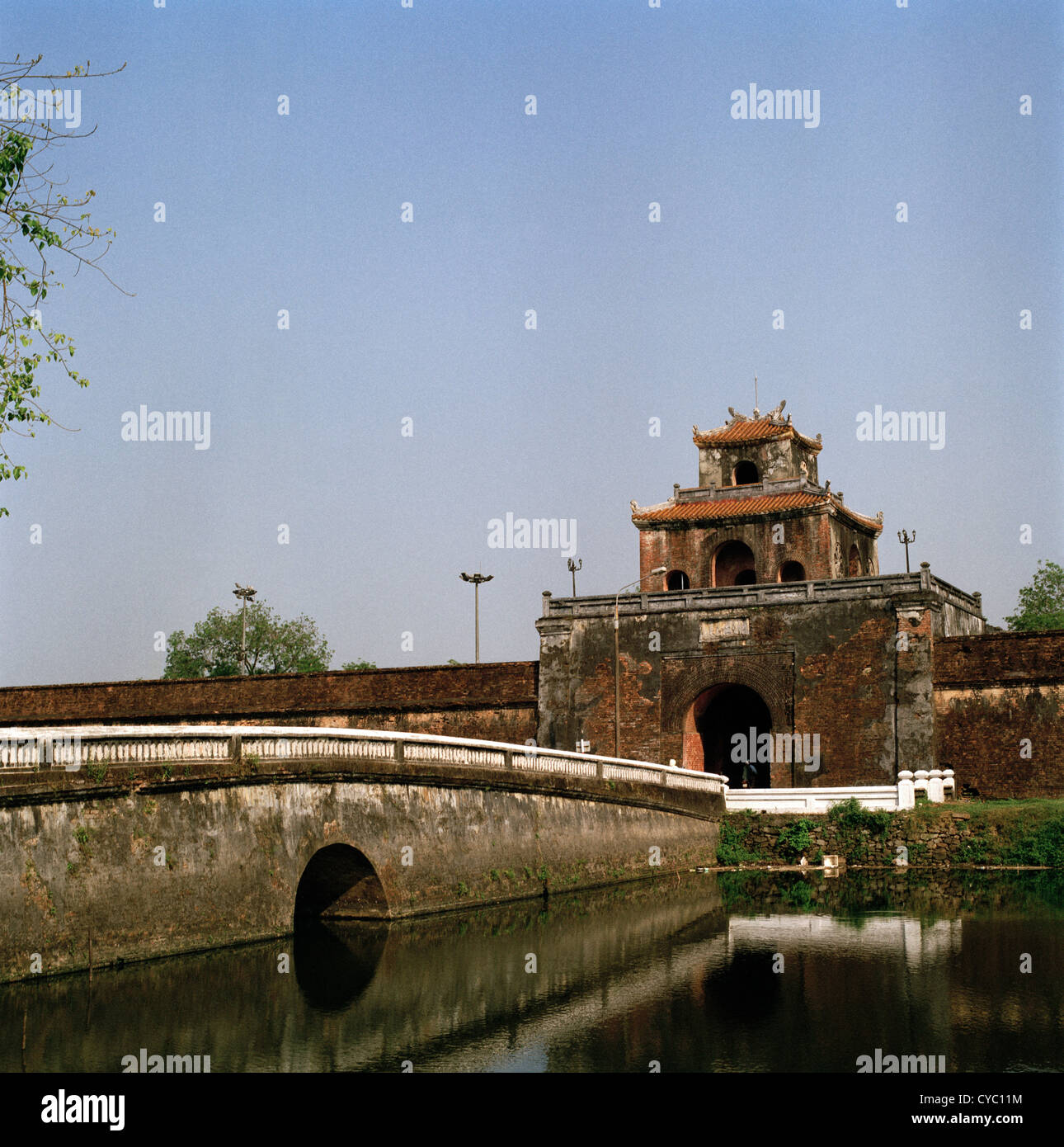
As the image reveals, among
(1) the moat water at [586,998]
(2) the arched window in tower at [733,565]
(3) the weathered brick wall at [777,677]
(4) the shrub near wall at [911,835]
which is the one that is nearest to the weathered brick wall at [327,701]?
(3) the weathered brick wall at [777,677]

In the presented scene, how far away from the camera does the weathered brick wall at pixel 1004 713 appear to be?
30953mm

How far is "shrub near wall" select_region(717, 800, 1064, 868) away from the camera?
26469mm

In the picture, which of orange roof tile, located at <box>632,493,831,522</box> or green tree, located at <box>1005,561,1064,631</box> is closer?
orange roof tile, located at <box>632,493,831,522</box>

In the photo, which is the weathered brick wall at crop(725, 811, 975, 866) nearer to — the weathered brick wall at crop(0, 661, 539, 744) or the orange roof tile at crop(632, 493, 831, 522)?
the weathered brick wall at crop(0, 661, 539, 744)

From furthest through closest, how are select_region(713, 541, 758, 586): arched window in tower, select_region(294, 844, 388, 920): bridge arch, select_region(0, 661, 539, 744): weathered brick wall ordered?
1. select_region(713, 541, 758, 586): arched window in tower
2. select_region(0, 661, 539, 744): weathered brick wall
3. select_region(294, 844, 388, 920): bridge arch

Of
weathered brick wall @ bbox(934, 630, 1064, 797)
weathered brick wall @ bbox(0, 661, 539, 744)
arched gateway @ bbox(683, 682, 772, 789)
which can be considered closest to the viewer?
weathered brick wall @ bbox(934, 630, 1064, 797)

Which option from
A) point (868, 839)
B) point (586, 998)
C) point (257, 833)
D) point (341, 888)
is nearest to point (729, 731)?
point (868, 839)

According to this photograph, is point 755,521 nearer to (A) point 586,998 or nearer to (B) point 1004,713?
(B) point 1004,713

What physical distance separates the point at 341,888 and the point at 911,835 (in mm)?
13751

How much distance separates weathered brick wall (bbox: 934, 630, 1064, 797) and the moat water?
10.8m

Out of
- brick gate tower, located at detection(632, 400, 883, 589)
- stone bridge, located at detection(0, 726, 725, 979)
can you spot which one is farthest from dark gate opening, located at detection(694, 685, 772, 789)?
stone bridge, located at detection(0, 726, 725, 979)

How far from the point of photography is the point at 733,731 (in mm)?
37469

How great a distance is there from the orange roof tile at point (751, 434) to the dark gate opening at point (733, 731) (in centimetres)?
787
